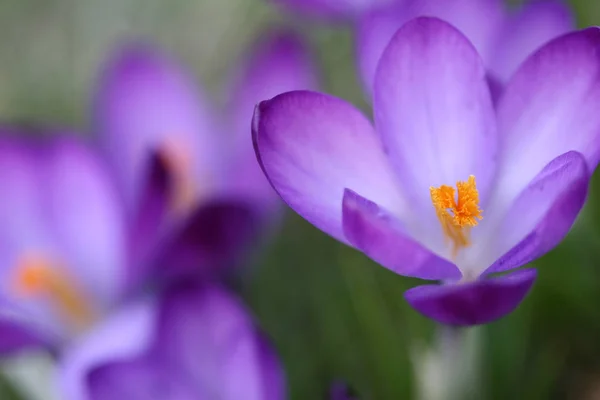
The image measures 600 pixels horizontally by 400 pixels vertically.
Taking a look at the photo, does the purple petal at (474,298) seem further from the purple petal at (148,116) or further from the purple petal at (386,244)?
the purple petal at (148,116)

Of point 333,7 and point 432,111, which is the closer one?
point 432,111

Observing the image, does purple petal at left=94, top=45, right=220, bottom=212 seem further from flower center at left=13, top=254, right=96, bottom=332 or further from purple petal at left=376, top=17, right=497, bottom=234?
purple petal at left=376, top=17, right=497, bottom=234

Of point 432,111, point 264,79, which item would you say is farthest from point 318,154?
point 264,79

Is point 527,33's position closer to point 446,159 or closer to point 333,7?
point 446,159

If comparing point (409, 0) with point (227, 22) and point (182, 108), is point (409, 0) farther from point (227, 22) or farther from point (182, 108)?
point (227, 22)


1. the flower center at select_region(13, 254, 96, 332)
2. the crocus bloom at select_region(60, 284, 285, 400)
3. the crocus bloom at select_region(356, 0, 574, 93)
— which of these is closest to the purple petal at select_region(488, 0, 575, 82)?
the crocus bloom at select_region(356, 0, 574, 93)
